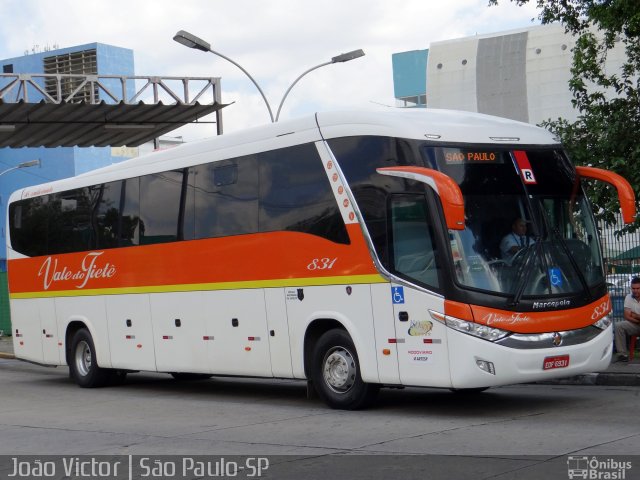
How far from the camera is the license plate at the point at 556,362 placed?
11.7 m

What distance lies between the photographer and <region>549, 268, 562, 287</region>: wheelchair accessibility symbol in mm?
11922

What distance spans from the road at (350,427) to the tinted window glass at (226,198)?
245cm

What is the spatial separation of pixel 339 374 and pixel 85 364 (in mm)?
7197

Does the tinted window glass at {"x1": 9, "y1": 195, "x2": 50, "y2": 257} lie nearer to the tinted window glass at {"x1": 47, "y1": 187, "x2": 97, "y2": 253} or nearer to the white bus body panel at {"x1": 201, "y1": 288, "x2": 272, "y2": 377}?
the tinted window glass at {"x1": 47, "y1": 187, "x2": 97, "y2": 253}

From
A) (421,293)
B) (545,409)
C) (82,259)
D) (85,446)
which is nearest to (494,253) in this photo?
(421,293)

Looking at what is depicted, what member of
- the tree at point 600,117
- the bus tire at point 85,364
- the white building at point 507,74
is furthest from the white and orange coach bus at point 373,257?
the white building at point 507,74

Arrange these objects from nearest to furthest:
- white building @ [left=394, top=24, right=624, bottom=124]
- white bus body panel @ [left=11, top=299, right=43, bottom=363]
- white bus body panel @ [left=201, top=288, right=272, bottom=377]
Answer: white bus body panel @ [left=201, top=288, right=272, bottom=377]
white bus body panel @ [left=11, top=299, right=43, bottom=363]
white building @ [left=394, top=24, right=624, bottom=124]

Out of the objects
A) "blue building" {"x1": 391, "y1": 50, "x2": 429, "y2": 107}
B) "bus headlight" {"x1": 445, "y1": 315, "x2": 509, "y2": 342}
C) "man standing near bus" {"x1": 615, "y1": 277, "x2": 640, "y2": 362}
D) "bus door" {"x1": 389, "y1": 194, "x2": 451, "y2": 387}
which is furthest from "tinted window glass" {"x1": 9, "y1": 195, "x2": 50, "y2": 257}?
"blue building" {"x1": 391, "y1": 50, "x2": 429, "y2": 107}

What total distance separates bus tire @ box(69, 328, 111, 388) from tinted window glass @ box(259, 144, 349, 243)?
5.74m

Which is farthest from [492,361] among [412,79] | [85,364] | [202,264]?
[412,79]

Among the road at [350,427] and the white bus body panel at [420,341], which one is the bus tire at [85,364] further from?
the white bus body panel at [420,341]

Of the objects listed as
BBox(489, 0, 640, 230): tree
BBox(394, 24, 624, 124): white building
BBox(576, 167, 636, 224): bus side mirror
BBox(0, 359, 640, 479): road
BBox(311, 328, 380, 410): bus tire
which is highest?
BBox(394, 24, 624, 124): white building

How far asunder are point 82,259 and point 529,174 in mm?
9058

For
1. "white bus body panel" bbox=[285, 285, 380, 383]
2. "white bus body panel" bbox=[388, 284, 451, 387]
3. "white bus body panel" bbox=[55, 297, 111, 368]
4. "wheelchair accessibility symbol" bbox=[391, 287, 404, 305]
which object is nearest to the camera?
"white bus body panel" bbox=[388, 284, 451, 387]
